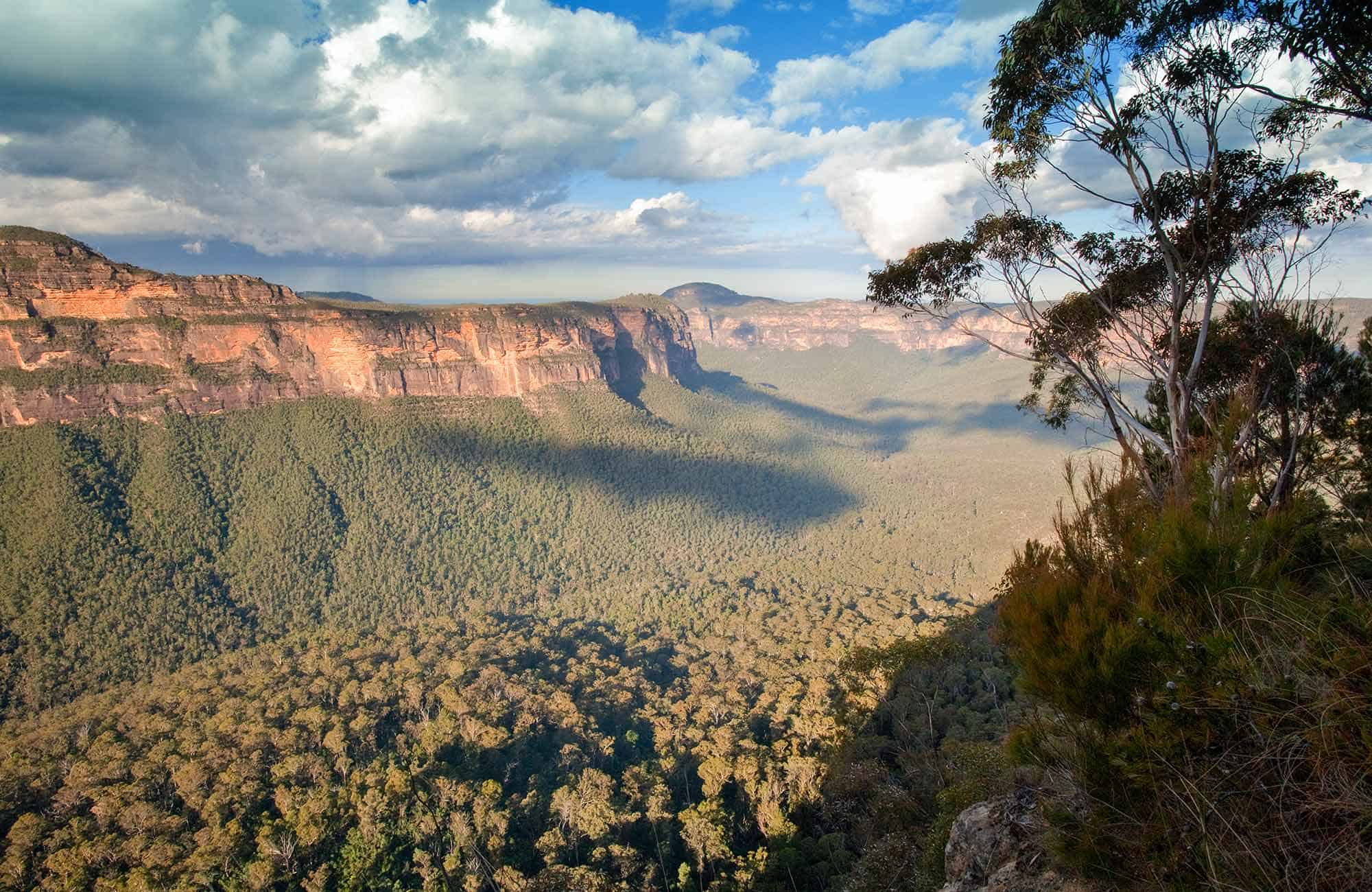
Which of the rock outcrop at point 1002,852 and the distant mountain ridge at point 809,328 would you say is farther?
the distant mountain ridge at point 809,328

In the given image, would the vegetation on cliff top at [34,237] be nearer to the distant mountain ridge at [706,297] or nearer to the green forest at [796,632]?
the green forest at [796,632]

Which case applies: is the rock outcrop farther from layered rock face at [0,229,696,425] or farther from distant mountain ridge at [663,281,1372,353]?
distant mountain ridge at [663,281,1372,353]

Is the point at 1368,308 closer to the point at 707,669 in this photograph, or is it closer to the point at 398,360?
the point at 707,669

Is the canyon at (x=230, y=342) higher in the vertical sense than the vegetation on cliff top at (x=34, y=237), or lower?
lower

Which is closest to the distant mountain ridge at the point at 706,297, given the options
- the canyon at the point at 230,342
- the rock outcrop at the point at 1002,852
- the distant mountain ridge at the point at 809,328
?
the distant mountain ridge at the point at 809,328

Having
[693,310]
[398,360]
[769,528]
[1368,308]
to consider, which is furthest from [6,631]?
[693,310]

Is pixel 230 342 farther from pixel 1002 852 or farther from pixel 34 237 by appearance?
pixel 1002 852
